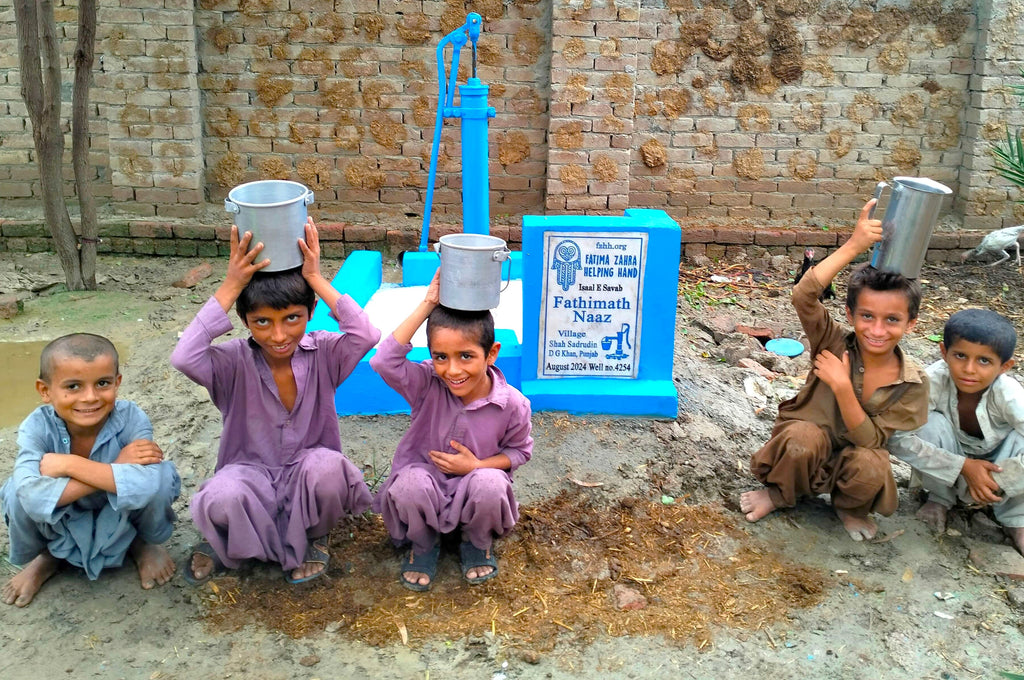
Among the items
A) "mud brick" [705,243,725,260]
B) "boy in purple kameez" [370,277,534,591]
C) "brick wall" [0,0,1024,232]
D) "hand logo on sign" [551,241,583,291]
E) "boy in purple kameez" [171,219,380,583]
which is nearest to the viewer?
"boy in purple kameez" [171,219,380,583]

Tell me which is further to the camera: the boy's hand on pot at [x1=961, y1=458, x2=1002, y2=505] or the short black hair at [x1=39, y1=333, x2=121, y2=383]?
the boy's hand on pot at [x1=961, y1=458, x2=1002, y2=505]

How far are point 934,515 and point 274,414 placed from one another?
2441 millimetres

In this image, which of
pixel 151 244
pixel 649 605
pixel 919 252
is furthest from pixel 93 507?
pixel 151 244

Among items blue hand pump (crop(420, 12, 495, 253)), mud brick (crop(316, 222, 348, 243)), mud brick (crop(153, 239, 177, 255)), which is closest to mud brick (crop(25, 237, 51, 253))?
mud brick (crop(153, 239, 177, 255))

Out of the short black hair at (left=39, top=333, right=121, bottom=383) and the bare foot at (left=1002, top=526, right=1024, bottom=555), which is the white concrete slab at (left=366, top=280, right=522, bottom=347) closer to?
the short black hair at (left=39, top=333, right=121, bottom=383)

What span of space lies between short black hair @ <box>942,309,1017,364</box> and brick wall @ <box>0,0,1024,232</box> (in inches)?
141

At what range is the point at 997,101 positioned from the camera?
648cm

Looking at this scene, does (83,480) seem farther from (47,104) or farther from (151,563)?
(47,104)

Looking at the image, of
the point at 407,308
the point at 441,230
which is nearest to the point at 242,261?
the point at 407,308

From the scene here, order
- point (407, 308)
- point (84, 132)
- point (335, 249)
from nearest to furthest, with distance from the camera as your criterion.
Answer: point (407, 308), point (84, 132), point (335, 249)

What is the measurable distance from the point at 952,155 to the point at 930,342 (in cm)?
222

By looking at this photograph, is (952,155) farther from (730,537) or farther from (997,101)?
(730,537)

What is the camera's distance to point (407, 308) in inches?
190

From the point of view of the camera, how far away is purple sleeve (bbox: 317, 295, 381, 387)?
2.77 m
